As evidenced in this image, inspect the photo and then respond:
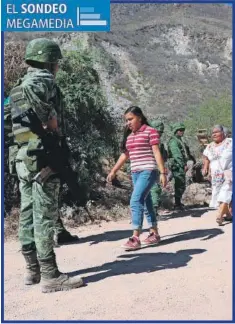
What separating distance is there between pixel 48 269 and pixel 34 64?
1.67 meters

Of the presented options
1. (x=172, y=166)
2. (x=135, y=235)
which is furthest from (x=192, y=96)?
(x=135, y=235)

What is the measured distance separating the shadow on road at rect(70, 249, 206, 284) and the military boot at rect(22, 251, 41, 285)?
400 mm

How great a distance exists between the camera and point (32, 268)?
4.98 meters

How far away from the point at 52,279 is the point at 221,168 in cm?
361

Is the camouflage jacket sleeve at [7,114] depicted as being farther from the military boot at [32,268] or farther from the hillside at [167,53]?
the hillside at [167,53]

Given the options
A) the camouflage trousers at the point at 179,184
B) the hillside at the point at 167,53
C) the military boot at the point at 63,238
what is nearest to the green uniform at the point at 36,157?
the military boot at the point at 63,238

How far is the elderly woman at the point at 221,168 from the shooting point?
730 centimetres

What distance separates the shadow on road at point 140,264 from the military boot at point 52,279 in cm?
28

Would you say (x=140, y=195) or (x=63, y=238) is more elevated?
(x=140, y=195)

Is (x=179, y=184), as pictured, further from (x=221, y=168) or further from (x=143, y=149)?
(x=143, y=149)

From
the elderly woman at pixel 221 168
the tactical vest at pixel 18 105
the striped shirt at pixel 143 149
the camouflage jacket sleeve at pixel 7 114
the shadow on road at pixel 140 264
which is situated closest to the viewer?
the tactical vest at pixel 18 105

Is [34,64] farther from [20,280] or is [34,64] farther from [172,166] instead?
[172,166]

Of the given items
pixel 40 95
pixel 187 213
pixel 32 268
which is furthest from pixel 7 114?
pixel 187 213

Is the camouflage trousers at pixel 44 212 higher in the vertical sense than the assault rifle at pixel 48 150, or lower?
lower
